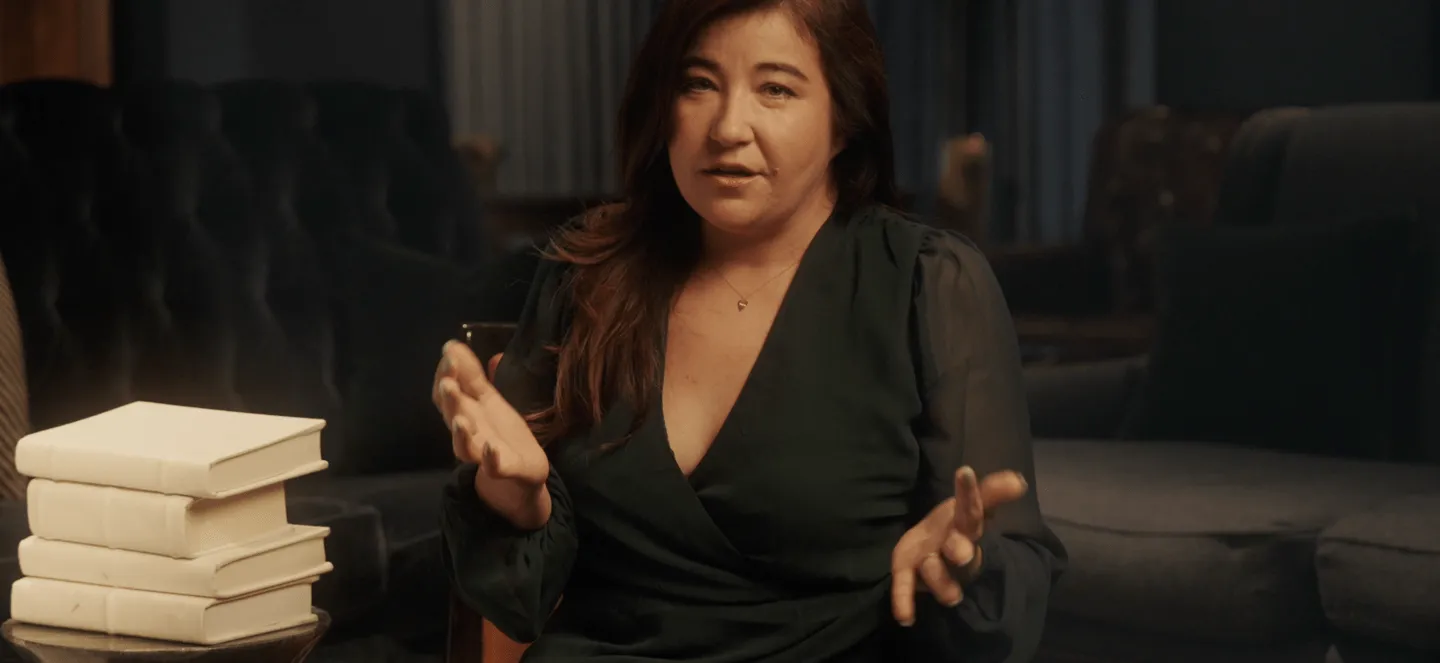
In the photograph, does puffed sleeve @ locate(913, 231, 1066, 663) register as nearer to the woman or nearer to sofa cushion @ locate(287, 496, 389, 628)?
the woman

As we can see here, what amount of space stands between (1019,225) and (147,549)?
0.74m

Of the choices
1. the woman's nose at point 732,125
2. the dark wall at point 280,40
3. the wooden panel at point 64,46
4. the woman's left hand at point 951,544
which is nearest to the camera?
the woman's left hand at point 951,544

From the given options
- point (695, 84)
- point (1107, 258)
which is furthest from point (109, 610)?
point (1107, 258)

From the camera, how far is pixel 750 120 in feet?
3.52

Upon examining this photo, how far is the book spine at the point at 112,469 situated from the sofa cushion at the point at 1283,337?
30.1 inches

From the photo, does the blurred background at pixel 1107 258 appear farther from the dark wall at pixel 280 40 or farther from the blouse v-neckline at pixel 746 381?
the blouse v-neckline at pixel 746 381

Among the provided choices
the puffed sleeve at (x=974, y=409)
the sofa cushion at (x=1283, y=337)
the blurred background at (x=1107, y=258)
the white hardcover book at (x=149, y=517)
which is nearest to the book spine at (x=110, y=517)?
the white hardcover book at (x=149, y=517)

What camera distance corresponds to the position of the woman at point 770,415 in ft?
3.55

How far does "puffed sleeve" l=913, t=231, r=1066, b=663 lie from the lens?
1.09 m

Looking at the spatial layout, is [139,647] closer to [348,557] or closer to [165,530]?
[165,530]

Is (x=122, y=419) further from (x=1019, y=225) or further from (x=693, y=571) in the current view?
(x=1019, y=225)

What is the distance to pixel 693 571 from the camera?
1.11m

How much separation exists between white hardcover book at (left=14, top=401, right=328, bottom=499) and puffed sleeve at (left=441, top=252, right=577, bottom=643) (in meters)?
0.18

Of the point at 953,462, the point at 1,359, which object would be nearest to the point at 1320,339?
the point at 953,462
